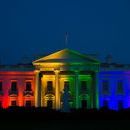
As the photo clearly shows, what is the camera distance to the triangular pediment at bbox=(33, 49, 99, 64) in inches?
2662

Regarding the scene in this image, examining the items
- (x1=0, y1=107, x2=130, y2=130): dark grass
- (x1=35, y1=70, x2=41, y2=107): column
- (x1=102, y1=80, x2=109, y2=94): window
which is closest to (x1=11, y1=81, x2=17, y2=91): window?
(x1=35, y1=70, x2=41, y2=107): column

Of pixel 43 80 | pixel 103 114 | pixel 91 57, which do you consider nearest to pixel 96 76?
pixel 91 57

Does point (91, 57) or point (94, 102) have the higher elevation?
point (91, 57)

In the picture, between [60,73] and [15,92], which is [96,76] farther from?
[15,92]

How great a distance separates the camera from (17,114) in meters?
40.7

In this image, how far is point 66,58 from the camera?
67875mm

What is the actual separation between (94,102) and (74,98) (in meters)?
2.56

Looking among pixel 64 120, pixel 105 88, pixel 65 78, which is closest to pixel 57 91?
pixel 65 78

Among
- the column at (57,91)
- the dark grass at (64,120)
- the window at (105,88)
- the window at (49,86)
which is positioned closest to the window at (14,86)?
the window at (49,86)

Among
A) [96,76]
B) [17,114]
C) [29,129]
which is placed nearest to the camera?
[29,129]

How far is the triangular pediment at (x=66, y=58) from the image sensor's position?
67.6 meters

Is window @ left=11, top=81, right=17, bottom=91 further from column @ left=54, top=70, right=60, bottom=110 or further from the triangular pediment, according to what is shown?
column @ left=54, top=70, right=60, bottom=110

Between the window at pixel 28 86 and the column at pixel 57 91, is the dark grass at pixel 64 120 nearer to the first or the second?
the column at pixel 57 91

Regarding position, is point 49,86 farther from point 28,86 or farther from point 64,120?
point 64,120
